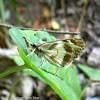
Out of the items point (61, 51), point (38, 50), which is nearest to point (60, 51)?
point (61, 51)

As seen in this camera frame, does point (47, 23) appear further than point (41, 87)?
Yes

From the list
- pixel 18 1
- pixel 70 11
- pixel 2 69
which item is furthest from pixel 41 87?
pixel 18 1

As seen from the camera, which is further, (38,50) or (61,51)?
(61,51)

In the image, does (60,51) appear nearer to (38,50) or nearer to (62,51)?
(62,51)

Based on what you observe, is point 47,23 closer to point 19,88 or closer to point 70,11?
point 70,11
